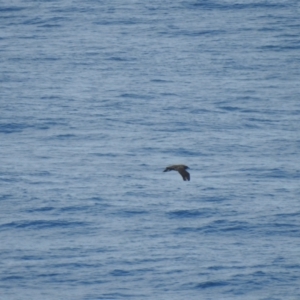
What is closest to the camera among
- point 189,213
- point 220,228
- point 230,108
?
point 220,228

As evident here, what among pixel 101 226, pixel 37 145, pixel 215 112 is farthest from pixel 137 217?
pixel 215 112

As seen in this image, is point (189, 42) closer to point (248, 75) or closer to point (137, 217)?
point (248, 75)

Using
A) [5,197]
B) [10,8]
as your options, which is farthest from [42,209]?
[10,8]

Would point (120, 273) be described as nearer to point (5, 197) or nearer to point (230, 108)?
point (5, 197)

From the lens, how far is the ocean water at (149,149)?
172 feet

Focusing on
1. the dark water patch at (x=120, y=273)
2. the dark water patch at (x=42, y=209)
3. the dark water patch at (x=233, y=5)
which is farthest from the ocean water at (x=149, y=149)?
the dark water patch at (x=233, y=5)

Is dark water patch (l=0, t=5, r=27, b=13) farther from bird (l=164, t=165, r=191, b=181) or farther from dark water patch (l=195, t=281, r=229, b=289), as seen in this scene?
bird (l=164, t=165, r=191, b=181)

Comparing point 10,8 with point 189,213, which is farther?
point 10,8

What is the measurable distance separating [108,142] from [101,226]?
18207mm

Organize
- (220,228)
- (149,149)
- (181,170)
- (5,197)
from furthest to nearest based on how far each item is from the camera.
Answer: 1. (149,149)
2. (5,197)
3. (220,228)
4. (181,170)

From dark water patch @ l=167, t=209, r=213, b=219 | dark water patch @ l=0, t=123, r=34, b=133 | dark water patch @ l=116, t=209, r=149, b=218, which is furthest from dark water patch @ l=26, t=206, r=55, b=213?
dark water patch @ l=0, t=123, r=34, b=133

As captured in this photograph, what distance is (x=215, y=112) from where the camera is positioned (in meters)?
83.3

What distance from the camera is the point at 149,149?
7419cm

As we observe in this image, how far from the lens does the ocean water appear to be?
172 feet
